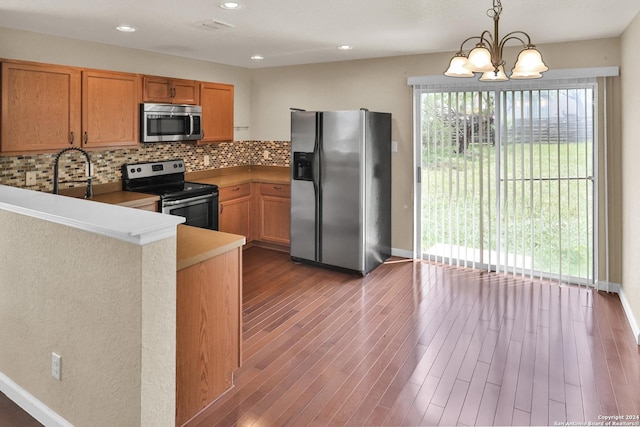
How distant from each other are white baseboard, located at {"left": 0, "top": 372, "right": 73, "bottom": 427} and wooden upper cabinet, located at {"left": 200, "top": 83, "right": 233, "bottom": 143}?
3268mm

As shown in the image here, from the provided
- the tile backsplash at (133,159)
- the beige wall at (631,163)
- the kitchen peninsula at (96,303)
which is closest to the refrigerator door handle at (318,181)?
the tile backsplash at (133,159)

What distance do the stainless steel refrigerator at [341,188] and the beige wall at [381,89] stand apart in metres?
0.18

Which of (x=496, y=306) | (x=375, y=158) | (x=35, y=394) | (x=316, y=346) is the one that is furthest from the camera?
(x=375, y=158)

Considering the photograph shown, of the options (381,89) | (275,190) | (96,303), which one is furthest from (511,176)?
(96,303)

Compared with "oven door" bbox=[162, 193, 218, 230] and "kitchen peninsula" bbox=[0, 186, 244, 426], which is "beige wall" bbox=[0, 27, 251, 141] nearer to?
"oven door" bbox=[162, 193, 218, 230]

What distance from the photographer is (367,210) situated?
4.60 meters

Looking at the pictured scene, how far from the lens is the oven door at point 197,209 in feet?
14.5

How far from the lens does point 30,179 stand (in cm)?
383

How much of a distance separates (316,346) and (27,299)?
1.73 metres

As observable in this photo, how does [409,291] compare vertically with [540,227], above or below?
below

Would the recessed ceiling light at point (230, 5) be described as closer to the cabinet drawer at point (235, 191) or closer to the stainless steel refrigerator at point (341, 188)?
the stainless steel refrigerator at point (341, 188)

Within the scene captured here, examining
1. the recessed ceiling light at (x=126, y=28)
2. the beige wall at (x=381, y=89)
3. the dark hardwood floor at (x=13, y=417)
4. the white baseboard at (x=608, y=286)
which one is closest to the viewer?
the dark hardwood floor at (x=13, y=417)

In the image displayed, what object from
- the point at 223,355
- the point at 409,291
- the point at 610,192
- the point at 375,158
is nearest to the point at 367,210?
the point at 375,158

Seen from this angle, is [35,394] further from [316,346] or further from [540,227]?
[540,227]
